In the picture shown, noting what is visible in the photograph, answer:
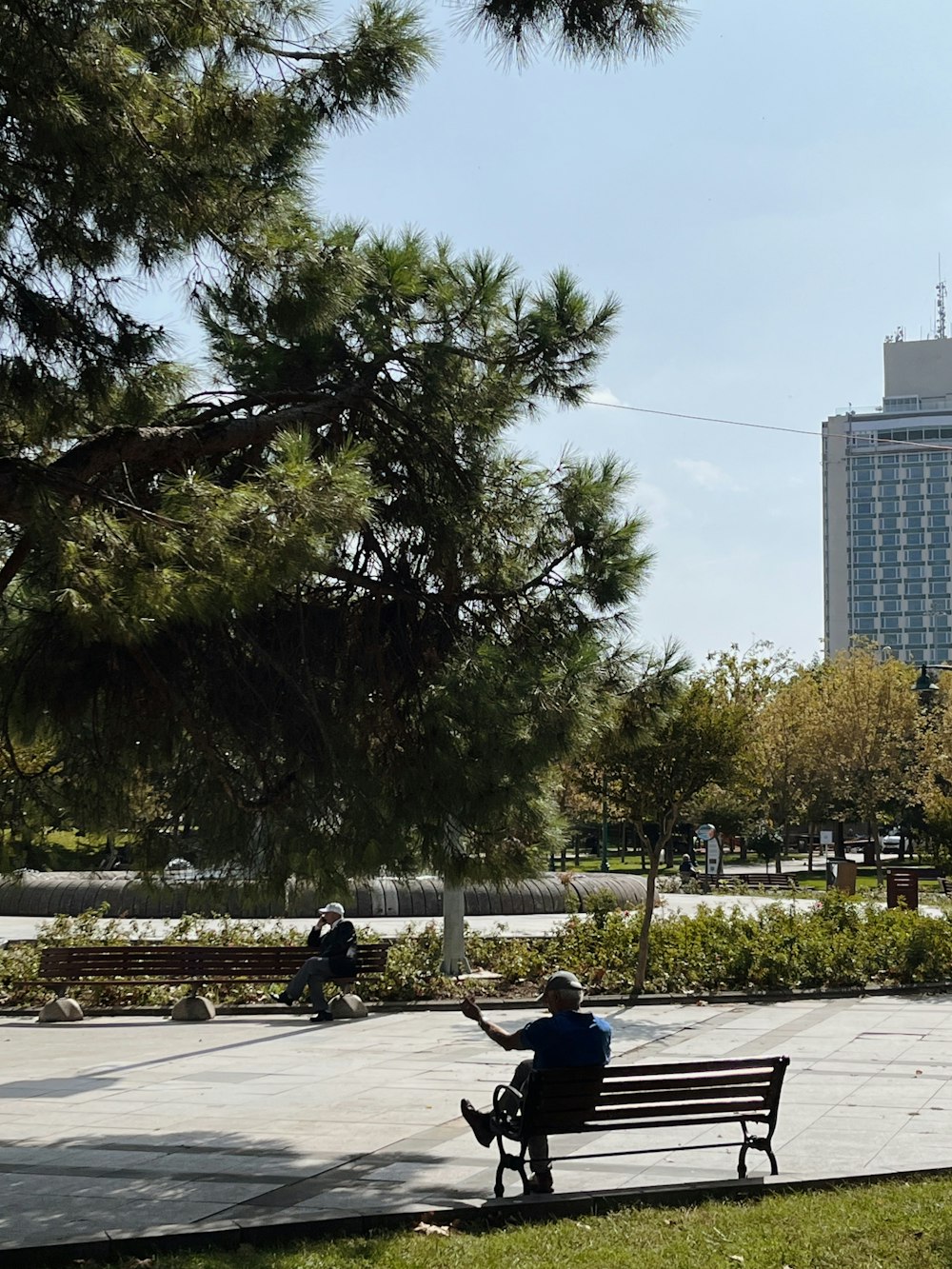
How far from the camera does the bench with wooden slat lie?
16.7m

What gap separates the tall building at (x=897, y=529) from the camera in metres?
188

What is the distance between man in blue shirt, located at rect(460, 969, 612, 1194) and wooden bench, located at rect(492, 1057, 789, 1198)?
10cm

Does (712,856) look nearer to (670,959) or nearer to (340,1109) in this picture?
(670,959)

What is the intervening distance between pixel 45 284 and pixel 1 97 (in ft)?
3.20

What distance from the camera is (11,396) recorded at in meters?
6.59

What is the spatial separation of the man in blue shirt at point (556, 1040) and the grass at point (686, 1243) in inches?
27.3

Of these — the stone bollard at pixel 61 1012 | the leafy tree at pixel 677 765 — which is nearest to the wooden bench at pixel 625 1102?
the leafy tree at pixel 677 765

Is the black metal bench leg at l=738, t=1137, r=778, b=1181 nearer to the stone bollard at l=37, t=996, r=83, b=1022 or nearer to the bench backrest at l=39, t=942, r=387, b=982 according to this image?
the bench backrest at l=39, t=942, r=387, b=982

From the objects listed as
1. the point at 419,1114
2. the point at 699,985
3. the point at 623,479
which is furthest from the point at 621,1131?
the point at 699,985

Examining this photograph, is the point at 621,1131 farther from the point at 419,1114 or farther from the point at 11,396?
the point at 11,396

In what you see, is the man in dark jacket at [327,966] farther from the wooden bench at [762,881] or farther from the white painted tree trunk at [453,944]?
the wooden bench at [762,881]

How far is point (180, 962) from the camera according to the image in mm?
16891

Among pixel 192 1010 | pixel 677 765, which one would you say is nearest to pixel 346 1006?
pixel 192 1010

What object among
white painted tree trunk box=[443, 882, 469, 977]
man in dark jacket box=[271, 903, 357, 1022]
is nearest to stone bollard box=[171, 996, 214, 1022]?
man in dark jacket box=[271, 903, 357, 1022]
